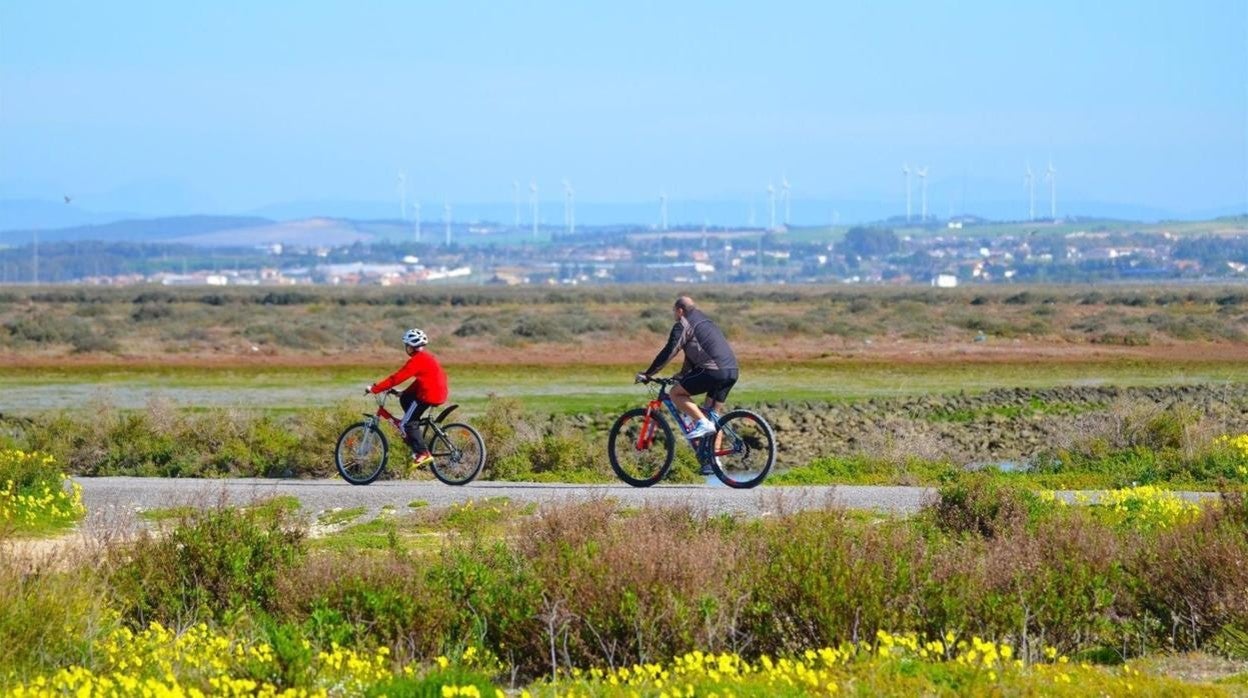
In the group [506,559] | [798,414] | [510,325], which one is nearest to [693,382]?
[506,559]

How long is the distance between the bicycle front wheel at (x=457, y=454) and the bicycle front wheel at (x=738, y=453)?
9.37 ft

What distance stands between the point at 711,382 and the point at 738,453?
987mm

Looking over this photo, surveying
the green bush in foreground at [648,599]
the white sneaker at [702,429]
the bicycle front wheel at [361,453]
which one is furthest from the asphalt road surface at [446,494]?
the green bush in foreground at [648,599]

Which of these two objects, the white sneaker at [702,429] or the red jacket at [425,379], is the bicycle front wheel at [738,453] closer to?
the white sneaker at [702,429]

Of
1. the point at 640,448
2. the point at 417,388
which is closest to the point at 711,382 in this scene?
the point at 640,448

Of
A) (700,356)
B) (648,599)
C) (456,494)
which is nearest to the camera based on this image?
(648,599)

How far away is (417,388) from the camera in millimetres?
19094

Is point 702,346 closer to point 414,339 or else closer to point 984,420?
point 414,339

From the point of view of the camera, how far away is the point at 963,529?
14.3 metres

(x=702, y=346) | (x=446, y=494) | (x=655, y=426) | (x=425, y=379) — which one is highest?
(x=702, y=346)

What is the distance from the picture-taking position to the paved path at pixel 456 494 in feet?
54.1

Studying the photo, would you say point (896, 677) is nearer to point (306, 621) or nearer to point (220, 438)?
point (306, 621)

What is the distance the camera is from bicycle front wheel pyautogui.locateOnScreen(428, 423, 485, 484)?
19.5 meters

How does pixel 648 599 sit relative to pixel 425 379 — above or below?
below
